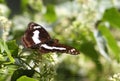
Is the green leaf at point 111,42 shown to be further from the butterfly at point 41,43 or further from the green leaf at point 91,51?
the butterfly at point 41,43

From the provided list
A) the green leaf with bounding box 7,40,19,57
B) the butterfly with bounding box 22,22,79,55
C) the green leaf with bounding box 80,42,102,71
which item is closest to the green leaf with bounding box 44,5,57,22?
the green leaf with bounding box 80,42,102,71

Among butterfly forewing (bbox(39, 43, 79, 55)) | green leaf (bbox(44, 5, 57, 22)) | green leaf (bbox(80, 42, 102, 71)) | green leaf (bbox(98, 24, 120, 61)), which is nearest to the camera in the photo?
butterfly forewing (bbox(39, 43, 79, 55))

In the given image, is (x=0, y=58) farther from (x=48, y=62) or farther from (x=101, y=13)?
(x=101, y=13)

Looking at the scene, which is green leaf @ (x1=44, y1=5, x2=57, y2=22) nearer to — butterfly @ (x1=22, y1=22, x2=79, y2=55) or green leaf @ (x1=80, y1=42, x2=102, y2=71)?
green leaf @ (x1=80, y1=42, x2=102, y2=71)

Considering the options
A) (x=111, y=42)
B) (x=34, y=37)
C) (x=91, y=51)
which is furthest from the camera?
(x=91, y=51)

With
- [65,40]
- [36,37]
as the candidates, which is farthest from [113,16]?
[36,37]

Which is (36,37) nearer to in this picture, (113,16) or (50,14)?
(113,16)

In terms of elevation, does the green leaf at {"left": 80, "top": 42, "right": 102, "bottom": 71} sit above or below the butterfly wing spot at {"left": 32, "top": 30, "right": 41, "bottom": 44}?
above
